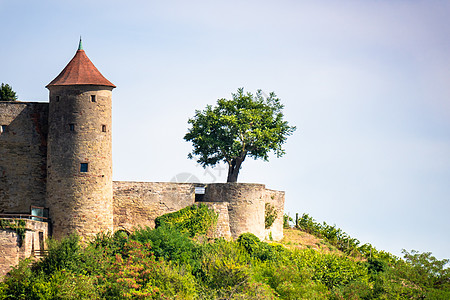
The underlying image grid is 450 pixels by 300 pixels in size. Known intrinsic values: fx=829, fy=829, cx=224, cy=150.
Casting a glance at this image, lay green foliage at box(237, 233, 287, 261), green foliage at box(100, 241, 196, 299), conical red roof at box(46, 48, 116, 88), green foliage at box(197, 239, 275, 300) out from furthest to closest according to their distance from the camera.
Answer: green foliage at box(237, 233, 287, 261) → conical red roof at box(46, 48, 116, 88) → green foliage at box(197, 239, 275, 300) → green foliage at box(100, 241, 196, 299)

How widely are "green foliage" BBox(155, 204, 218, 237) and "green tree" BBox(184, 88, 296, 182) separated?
6.92 metres

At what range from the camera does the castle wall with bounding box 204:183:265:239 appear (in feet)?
176

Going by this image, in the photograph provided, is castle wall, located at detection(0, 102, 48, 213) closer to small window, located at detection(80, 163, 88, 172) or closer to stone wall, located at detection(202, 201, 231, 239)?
small window, located at detection(80, 163, 88, 172)

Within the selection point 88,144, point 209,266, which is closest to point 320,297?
point 209,266

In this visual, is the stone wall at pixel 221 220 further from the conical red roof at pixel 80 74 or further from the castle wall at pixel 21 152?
the castle wall at pixel 21 152

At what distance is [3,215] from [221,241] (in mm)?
13224

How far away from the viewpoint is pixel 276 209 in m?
59.4

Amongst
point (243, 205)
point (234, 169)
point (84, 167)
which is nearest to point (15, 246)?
point (84, 167)

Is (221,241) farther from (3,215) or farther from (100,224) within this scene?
(3,215)

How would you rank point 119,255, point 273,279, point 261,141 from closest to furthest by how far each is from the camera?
point 119,255, point 273,279, point 261,141

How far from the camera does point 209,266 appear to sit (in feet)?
157

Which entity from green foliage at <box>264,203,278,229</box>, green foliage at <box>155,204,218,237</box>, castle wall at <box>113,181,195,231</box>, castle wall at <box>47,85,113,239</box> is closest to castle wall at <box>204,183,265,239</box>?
green foliage at <box>155,204,218,237</box>

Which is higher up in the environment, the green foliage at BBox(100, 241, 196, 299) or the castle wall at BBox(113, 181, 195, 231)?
the castle wall at BBox(113, 181, 195, 231)

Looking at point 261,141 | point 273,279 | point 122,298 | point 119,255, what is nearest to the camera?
point 122,298
